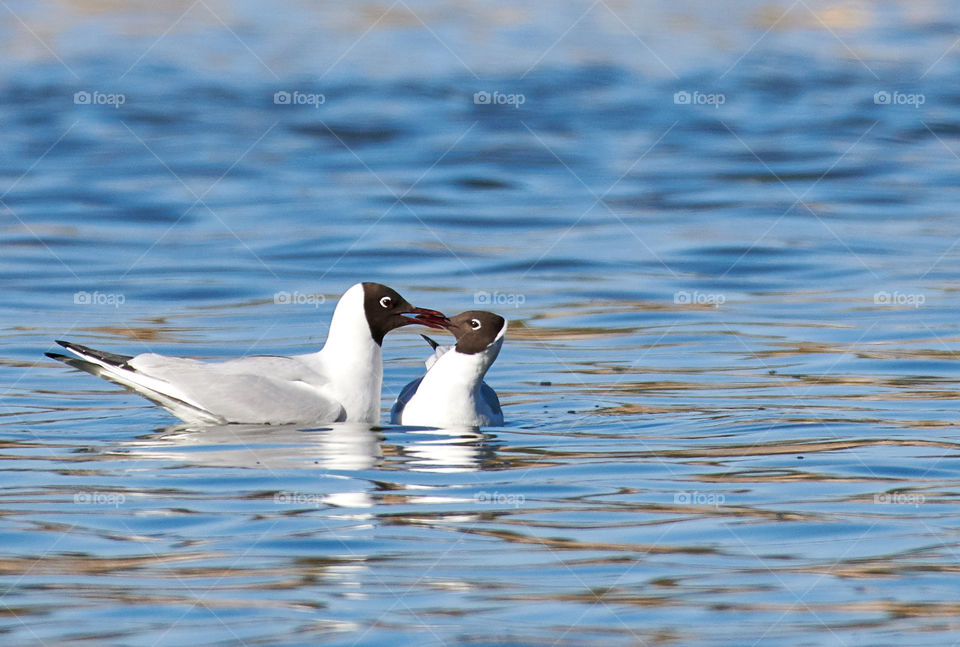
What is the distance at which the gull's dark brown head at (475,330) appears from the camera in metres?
11.4

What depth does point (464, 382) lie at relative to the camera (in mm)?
11422

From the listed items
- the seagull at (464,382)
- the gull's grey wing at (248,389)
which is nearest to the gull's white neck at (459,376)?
the seagull at (464,382)

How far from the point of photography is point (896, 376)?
43.3 feet

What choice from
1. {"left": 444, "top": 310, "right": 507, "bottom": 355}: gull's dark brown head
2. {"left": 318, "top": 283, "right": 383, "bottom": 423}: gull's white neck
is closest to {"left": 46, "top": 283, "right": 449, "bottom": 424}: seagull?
{"left": 318, "top": 283, "right": 383, "bottom": 423}: gull's white neck

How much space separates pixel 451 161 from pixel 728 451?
15.2m

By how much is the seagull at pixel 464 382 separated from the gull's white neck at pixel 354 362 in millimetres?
352

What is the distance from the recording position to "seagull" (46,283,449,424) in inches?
448

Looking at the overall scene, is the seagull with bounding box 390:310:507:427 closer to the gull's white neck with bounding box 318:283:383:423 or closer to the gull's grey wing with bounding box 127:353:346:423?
the gull's white neck with bounding box 318:283:383:423

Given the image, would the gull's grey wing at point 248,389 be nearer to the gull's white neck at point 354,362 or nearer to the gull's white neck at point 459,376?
the gull's white neck at point 354,362

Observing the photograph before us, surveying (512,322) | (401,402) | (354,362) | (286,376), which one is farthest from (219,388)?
(512,322)

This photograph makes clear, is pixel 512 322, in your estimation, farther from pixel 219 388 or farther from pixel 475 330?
pixel 219 388

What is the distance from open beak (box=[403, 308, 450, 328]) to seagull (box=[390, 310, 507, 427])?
173 mm

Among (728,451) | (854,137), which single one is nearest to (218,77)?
(854,137)

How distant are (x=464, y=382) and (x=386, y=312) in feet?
3.18
